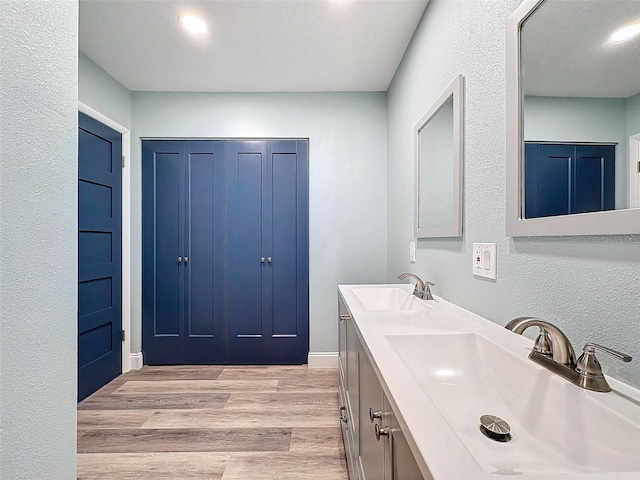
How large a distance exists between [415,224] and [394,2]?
1.28 metres

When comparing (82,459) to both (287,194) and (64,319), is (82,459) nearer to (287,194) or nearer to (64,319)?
(64,319)

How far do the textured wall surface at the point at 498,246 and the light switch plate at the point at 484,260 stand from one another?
0.03 m

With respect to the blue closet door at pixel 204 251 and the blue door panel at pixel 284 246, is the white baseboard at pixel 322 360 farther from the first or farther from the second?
the blue closet door at pixel 204 251

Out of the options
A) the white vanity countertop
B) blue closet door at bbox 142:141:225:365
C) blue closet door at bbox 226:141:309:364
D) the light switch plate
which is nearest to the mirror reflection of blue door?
the light switch plate

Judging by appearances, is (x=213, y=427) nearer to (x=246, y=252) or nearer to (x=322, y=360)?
(x=322, y=360)

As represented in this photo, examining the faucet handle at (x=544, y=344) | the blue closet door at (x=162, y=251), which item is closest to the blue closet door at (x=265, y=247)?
the blue closet door at (x=162, y=251)

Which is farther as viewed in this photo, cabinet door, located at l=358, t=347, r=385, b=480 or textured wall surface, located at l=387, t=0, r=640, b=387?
cabinet door, located at l=358, t=347, r=385, b=480

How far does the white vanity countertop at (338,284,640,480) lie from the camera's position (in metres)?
0.46

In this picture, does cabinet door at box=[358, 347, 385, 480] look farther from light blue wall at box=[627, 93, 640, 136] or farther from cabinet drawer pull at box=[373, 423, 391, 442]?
light blue wall at box=[627, 93, 640, 136]

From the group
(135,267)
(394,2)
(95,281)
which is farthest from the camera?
(135,267)

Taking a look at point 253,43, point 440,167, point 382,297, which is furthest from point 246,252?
point 440,167

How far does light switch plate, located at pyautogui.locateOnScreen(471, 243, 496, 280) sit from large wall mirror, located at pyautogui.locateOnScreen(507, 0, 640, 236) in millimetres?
160

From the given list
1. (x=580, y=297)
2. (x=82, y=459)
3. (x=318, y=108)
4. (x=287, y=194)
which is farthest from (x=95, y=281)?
(x=580, y=297)

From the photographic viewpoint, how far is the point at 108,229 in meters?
2.77
